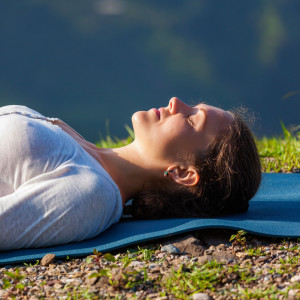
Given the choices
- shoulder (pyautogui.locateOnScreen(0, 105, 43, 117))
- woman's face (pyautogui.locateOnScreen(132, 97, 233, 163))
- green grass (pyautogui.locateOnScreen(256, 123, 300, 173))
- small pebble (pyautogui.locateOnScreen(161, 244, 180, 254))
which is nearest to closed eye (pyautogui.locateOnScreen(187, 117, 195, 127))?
woman's face (pyautogui.locateOnScreen(132, 97, 233, 163))

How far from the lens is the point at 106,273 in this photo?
1.81 m

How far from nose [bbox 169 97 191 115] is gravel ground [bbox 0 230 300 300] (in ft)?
2.21

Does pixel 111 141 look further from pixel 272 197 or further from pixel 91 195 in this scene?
pixel 91 195

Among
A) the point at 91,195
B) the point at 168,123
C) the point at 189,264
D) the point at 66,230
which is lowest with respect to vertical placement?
the point at 189,264

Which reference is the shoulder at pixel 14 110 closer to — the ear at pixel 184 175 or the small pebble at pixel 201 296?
the ear at pixel 184 175

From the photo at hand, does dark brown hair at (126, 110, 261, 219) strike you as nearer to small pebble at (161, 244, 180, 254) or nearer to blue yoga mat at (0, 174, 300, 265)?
blue yoga mat at (0, 174, 300, 265)

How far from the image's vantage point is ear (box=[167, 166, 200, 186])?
2.68 m

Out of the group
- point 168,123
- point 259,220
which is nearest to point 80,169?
point 168,123

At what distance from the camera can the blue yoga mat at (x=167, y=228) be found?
7.25 ft

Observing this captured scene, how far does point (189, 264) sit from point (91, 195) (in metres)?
0.58

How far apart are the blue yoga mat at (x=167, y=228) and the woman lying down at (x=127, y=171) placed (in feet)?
0.18

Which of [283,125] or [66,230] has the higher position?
[283,125]

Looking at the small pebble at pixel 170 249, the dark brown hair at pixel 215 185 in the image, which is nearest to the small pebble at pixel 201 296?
the small pebble at pixel 170 249

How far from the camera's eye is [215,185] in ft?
8.83
